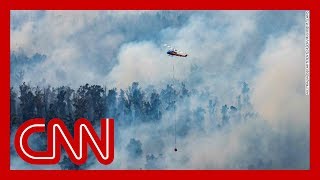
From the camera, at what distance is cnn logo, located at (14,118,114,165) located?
975cm

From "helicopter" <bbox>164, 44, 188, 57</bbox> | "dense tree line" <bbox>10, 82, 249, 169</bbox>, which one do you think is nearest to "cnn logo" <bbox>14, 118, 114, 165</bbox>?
"dense tree line" <bbox>10, 82, 249, 169</bbox>

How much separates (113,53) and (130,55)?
11.6 inches

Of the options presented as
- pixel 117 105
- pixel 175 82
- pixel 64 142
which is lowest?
pixel 64 142

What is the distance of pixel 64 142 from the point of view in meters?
9.73

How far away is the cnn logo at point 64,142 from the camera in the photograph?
32.0 feet

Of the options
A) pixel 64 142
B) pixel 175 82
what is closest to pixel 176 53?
pixel 175 82

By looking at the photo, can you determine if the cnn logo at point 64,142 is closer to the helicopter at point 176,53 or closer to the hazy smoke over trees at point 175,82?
the hazy smoke over trees at point 175,82

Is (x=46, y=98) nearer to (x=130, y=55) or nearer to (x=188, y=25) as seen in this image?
(x=130, y=55)

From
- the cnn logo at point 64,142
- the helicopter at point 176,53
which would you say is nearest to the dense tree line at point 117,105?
the cnn logo at point 64,142

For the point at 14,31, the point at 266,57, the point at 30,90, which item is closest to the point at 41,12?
the point at 14,31

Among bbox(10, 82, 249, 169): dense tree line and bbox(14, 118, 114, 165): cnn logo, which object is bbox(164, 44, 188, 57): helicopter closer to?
bbox(10, 82, 249, 169): dense tree line

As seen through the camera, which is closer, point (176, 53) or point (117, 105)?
point (176, 53)

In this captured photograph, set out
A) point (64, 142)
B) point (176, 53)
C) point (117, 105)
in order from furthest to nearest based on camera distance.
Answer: point (117, 105), point (176, 53), point (64, 142)

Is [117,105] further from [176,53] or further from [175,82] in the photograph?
[176,53]
